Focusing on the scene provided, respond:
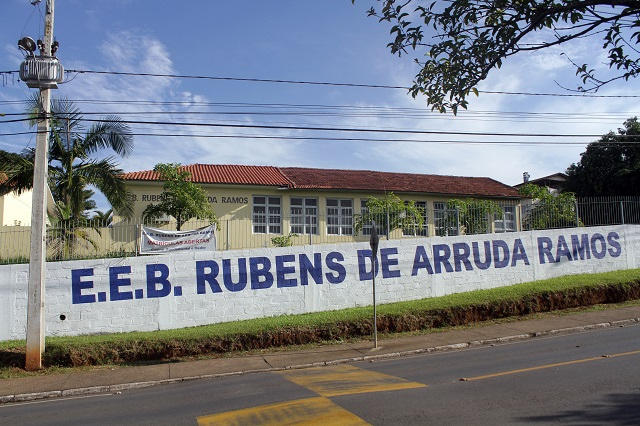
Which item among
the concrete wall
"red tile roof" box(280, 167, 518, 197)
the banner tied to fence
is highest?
"red tile roof" box(280, 167, 518, 197)

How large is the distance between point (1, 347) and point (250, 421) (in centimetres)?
839

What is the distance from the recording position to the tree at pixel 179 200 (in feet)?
62.7

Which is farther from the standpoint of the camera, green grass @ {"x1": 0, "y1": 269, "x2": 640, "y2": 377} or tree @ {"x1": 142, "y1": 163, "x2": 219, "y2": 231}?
tree @ {"x1": 142, "y1": 163, "x2": 219, "y2": 231}

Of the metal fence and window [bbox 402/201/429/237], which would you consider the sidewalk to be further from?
window [bbox 402/201/429/237]

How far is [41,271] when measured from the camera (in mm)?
11258

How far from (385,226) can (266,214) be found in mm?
9569

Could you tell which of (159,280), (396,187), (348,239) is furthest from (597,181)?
(159,280)

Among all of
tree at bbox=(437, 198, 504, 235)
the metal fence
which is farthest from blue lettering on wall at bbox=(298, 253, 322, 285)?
tree at bbox=(437, 198, 504, 235)

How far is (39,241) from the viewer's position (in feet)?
37.0

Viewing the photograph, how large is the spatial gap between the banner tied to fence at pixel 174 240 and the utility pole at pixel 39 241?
3363 millimetres

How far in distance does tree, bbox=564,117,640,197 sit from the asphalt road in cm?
2586

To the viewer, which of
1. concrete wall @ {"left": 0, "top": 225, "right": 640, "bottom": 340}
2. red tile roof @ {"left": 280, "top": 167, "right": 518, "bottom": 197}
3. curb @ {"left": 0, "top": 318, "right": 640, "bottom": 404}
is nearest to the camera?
curb @ {"left": 0, "top": 318, "right": 640, "bottom": 404}

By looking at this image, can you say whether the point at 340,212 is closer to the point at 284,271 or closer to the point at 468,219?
the point at 468,219

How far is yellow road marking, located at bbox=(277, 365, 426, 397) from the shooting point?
7637mm
